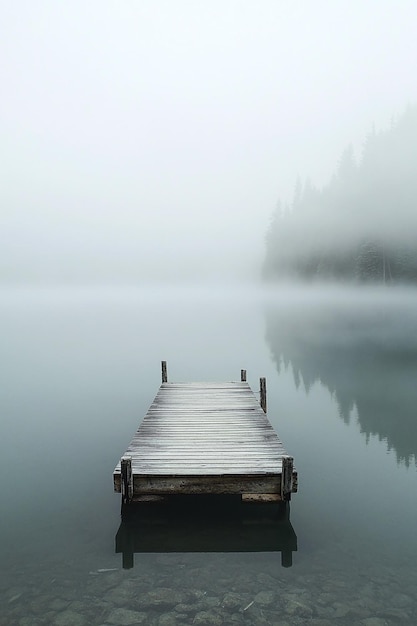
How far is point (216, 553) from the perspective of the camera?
28.6ft

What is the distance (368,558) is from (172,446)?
4940 mm

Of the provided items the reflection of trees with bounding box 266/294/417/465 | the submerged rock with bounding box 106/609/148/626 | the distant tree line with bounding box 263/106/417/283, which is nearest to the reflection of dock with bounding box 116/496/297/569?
the submerged rock with bounding box 106/609/148/626

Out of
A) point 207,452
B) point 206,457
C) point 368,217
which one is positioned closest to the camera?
point 206,457

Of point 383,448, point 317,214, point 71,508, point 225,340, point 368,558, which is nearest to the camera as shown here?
point 368,558

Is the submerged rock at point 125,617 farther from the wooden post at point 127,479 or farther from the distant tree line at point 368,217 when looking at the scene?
the distant tree line at point 368,217

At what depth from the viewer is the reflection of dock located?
8977 mm

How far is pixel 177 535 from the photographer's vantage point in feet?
30.8

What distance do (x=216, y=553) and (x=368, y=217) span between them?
270ft

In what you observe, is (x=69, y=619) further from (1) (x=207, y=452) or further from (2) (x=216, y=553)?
(1) (x=207, y=452)

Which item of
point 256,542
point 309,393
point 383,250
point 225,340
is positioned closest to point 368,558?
point 256,542

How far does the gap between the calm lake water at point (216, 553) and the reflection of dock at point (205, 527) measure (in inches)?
8.6

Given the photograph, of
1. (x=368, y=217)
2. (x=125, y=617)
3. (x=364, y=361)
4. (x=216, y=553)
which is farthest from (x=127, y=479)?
(x=368, y=217)

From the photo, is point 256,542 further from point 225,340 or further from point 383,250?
point 383,250

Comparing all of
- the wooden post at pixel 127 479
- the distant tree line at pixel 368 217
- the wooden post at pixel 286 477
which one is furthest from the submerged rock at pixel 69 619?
the distant tree line at pixel 368 217
